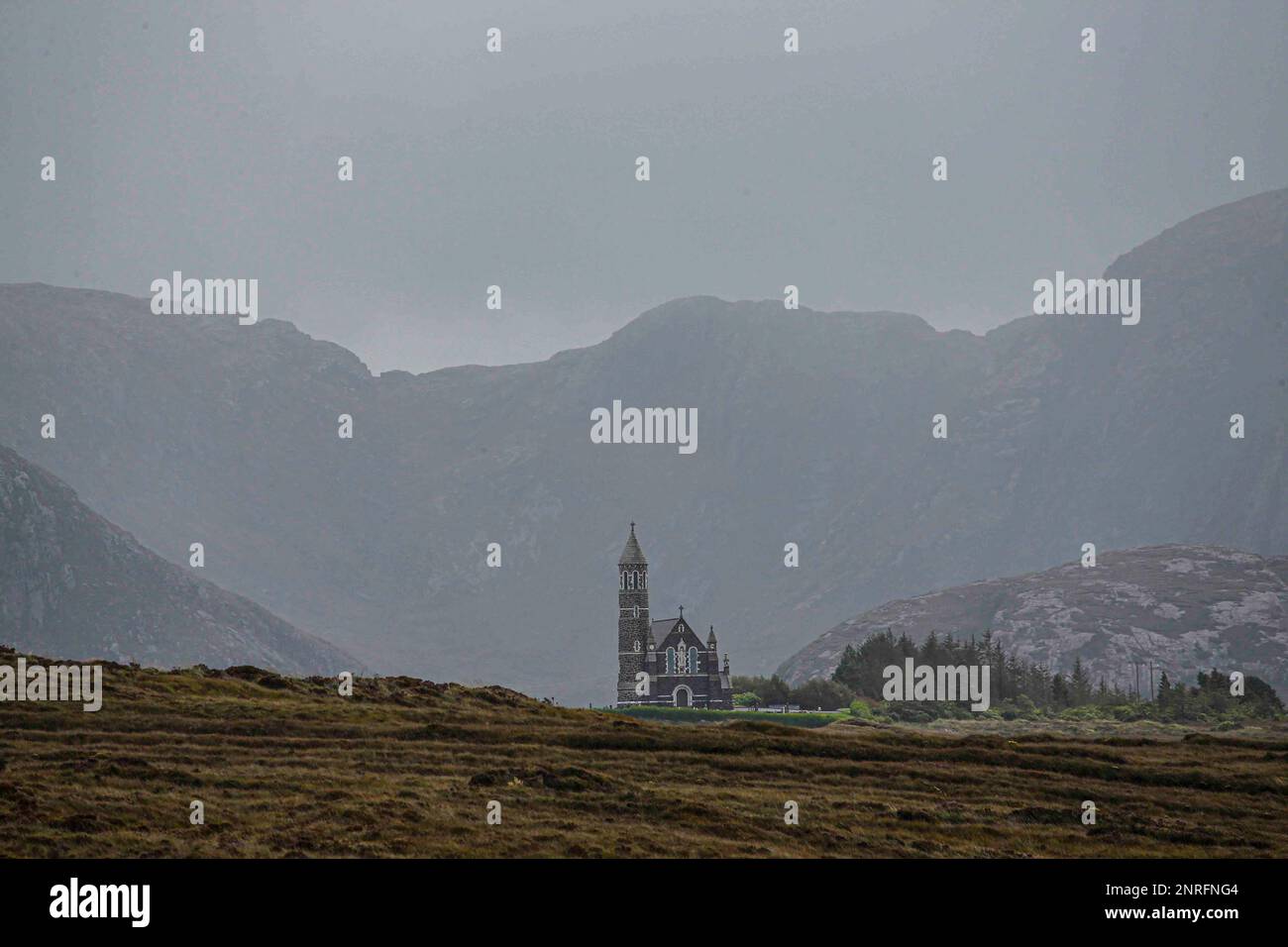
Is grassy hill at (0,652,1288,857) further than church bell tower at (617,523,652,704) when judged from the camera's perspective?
No

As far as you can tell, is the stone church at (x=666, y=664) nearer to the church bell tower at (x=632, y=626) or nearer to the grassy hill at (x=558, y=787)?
the church bell tower at (x=632, y=626)

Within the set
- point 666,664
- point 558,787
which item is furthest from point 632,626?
point 558,787

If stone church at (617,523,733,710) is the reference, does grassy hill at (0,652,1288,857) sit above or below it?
below

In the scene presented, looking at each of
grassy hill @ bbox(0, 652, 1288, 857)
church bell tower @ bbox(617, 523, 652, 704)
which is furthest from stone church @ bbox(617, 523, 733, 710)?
grassy hill @ bbox(0, 652, 1288, 857)

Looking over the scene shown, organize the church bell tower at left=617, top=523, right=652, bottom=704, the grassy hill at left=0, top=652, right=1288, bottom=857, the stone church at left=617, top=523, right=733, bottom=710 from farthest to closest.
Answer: the church bell tower at left=617, top=523, right=652, bottom=704 < the stone church at left=617, top=523, right=733, bottom=710 < the grassy hill at left=0, top=652, right=1288, bottom=857

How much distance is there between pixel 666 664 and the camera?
186 m

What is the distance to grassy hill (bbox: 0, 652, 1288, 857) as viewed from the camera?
231 ft

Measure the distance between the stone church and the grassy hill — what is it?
222 ft

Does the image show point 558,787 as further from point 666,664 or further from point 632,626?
point 632,626

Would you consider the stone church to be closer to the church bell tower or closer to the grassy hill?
the church bell tower

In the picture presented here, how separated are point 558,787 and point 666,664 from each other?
342 ft

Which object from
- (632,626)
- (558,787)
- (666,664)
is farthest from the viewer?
(632,626)
